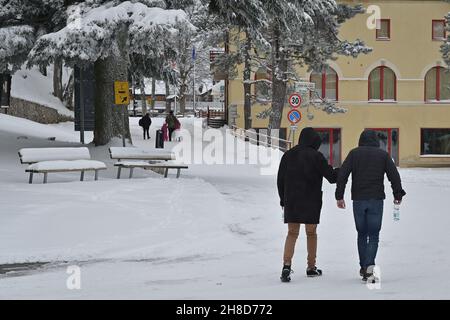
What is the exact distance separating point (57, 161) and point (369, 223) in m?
10.6

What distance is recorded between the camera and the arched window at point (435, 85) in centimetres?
5356

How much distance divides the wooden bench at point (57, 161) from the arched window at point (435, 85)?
124 ft

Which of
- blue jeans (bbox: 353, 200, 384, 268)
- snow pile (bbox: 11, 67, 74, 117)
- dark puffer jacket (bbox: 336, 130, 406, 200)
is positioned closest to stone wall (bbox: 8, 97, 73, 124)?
snow pile (bbox: 11, 67, 74, 117)

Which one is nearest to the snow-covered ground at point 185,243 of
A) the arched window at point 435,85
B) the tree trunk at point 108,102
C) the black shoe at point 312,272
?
the black shoe at point 312,272

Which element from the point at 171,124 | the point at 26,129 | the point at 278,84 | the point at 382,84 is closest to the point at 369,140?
the point at 26,129

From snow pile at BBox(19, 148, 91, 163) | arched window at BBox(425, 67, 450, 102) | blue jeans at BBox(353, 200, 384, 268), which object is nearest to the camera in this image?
blue jeans at BBox(353, 200, 384, 268)

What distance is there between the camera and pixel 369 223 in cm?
991

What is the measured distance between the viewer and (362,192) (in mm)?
9883

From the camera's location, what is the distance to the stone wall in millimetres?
46281

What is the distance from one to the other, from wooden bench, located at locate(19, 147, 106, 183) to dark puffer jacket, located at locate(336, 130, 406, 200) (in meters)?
9.91

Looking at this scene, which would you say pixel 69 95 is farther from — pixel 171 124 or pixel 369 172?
pixel 369 172

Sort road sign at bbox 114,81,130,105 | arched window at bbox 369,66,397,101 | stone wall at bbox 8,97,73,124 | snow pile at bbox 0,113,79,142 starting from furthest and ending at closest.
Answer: arched window at bbox 369,66,397,101 → stone wall at bbox 8,97,73,124 → snow pile at bbox 0,113,79,142 → road sign at bbox 114,81,130,105

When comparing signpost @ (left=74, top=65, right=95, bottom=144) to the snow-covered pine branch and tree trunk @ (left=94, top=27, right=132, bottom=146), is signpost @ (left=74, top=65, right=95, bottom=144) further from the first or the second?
the snow-covered pine branch

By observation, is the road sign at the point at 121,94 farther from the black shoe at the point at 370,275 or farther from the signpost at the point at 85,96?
the black shoe at the point at 370,275
